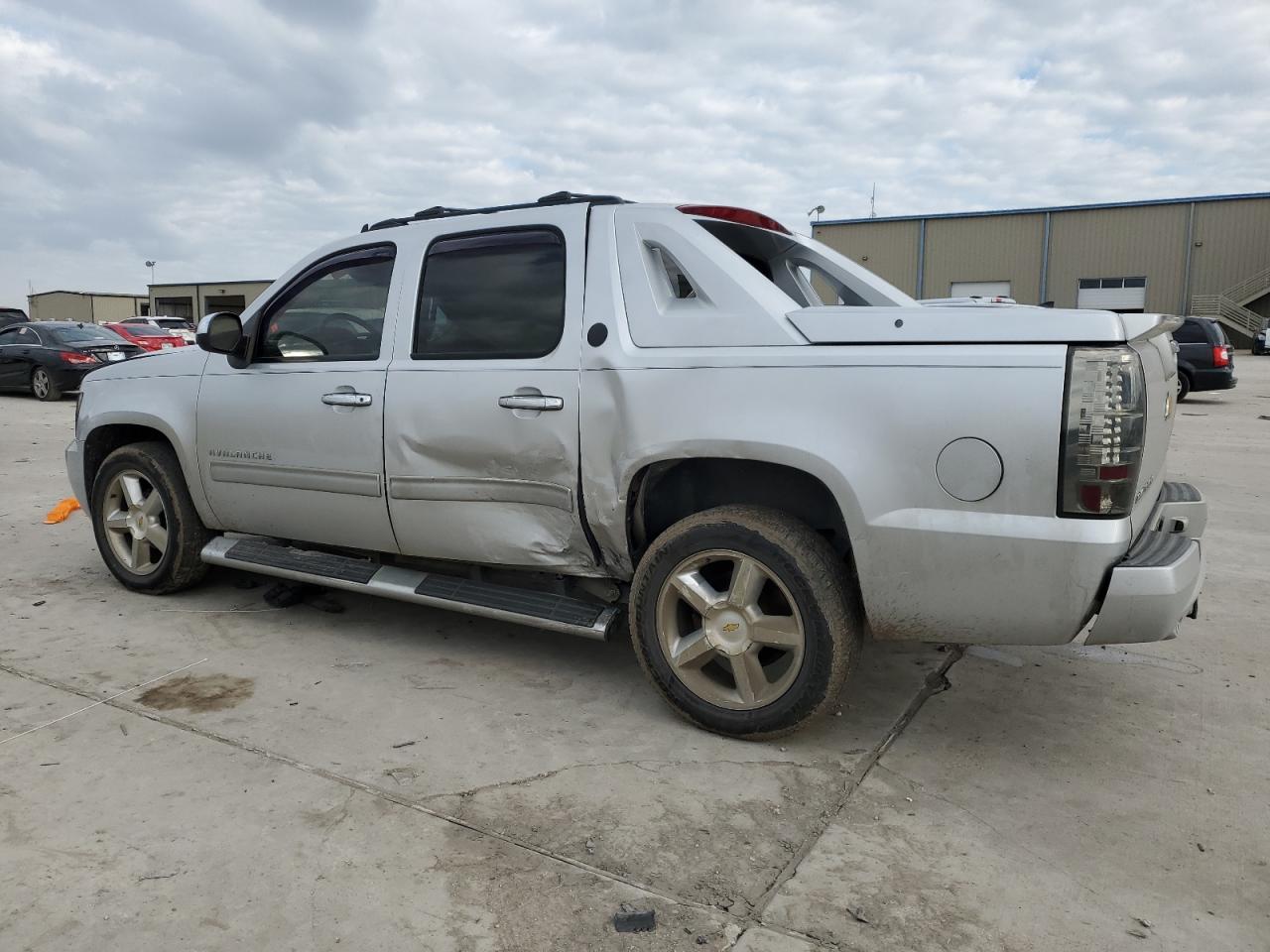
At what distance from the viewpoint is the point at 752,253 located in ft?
12.6

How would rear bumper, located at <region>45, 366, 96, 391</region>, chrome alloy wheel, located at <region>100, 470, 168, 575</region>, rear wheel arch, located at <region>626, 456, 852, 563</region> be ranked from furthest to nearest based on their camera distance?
rear bumper, located at <region>45, 366, 96, 391</region> → chrome alloy wheel, located at <region>100, 470, 168, 575</region> → rear wheel arch, located at <region>626, 456, 852, 563</region>

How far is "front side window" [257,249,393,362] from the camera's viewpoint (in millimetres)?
4070

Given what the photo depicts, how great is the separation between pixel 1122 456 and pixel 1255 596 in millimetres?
2896

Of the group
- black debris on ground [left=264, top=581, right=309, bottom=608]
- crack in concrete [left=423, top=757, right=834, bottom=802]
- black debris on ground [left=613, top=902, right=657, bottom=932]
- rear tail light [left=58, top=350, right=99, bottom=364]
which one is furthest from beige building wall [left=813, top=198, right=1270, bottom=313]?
black debris on ground [left=613, top=902, right=657, bottom=932]

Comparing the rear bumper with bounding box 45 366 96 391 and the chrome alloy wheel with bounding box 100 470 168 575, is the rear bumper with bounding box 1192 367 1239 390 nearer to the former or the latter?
the chrome alloy wheel with bounding box 100 470 168 575

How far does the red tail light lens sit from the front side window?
1381 millimetres

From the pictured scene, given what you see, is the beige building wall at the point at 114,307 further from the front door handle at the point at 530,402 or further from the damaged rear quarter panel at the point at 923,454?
the damaged rear quarter panel at the point at 923,454

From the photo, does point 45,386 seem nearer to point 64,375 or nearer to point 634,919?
point 64,375

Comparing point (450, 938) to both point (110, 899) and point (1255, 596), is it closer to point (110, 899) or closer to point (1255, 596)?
point (110, 899)

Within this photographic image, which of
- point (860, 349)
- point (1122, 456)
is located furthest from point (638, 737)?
point (1122, 456)

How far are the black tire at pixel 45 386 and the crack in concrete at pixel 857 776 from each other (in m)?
17.3

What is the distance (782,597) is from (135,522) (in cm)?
346

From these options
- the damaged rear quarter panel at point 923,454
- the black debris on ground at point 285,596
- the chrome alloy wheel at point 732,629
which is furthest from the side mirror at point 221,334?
the chrome alloy wheel at point 732,629

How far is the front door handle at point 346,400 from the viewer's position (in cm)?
390
